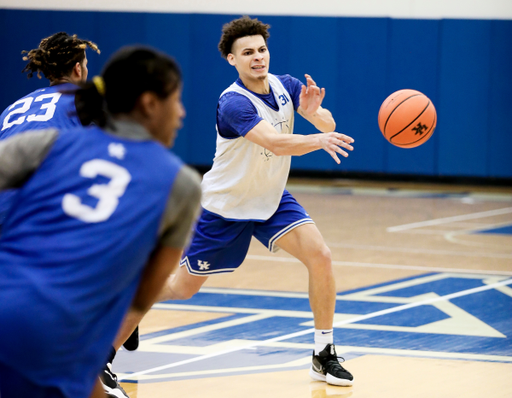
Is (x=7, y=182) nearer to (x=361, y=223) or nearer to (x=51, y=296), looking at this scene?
(x=51, y=296)

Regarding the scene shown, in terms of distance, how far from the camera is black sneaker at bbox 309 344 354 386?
4008 mm

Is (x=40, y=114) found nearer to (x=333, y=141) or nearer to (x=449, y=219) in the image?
(x=333, y=141)

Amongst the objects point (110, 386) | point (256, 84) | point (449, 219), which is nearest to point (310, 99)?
point (256, 84)

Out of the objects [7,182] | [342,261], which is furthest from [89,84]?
[342,261]

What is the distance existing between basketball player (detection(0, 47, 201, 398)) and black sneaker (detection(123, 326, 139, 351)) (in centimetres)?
242

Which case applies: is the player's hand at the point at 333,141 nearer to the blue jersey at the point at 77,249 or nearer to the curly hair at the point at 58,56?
the curly hair at the point at 58,56

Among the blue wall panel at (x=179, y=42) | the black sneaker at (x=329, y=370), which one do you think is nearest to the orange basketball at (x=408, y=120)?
the black sneaker at (x=329, y=370)

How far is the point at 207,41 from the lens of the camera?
14.9 m

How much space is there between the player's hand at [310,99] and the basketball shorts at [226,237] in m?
0.56

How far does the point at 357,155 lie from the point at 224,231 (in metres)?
10.4

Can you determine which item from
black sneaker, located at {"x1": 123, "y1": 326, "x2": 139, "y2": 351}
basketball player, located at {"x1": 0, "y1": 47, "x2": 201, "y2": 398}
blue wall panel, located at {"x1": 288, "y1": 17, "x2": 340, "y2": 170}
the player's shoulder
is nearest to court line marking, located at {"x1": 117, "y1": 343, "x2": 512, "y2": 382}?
black sneaker, located at {"x1": 123, "y1": 326, "x2": 139, "y2": 351}

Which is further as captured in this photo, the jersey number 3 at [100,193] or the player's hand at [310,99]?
the player's hand at [310,99]

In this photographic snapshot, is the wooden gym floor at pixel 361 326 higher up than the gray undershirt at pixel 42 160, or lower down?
lower down

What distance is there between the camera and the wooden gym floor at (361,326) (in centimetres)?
403
